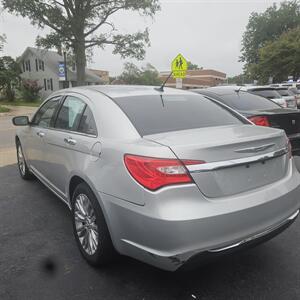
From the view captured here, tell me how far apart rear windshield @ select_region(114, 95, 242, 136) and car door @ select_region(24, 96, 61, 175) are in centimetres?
139

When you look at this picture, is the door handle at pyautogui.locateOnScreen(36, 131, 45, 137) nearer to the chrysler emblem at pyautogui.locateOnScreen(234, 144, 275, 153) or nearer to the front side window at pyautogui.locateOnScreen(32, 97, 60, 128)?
the front side window at pyautogui.locateOnScreen(32, 97, 60, 128)

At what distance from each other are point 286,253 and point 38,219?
9.20 feet

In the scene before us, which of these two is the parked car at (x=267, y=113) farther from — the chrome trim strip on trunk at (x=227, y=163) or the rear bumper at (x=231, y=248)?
the rear bumper at (x=231, y=248)

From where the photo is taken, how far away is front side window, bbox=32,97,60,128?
419cm

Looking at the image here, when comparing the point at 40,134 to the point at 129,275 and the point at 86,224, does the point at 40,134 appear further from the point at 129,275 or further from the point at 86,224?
the point at 129,275

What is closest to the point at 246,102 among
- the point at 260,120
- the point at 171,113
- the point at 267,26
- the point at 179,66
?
the point at 260,120

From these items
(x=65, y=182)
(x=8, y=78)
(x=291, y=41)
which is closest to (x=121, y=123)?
(x=65, y=182)

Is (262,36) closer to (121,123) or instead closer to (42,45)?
(42,45)

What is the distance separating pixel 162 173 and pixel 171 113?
1034 mm

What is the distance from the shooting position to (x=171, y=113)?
3.16 meters

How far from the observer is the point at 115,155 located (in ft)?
8.38

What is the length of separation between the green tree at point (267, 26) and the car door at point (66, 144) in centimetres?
6161

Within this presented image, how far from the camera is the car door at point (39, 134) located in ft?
13.8

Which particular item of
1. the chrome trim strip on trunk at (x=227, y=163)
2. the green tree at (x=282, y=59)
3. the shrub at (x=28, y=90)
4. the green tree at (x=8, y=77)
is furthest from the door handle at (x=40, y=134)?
the green tree at (x=282, y=59)
